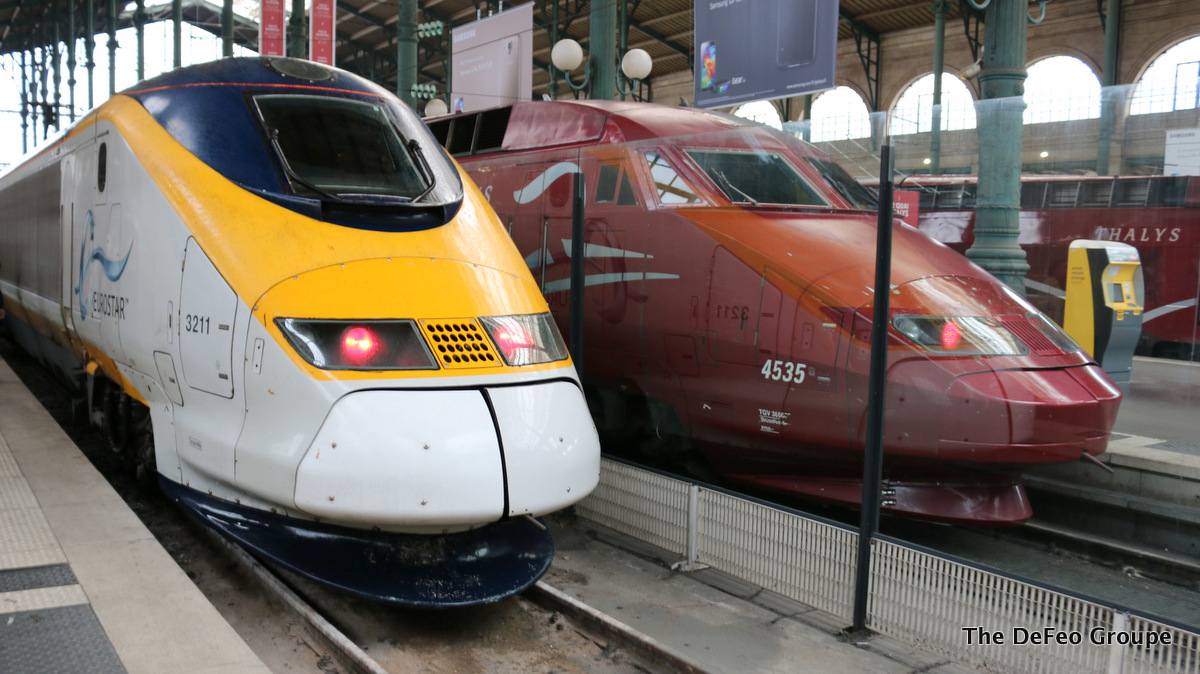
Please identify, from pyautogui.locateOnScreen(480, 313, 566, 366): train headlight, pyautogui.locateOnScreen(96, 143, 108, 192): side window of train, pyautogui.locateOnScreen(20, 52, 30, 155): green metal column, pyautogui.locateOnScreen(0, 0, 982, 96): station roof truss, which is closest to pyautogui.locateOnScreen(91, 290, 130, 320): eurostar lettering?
pyautogui.locateOnScreen(96, 143, 108, 192): side window of train

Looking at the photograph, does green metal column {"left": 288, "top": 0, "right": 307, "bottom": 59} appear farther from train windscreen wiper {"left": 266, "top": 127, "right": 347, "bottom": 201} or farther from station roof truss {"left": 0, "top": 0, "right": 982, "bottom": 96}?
train windscreen wiper {"left": 266, "top": 127, "right": 347, "bottom": 201}

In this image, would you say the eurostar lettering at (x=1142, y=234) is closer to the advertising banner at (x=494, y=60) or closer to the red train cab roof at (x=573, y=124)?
the red train cab roof at (x=573, y=124)

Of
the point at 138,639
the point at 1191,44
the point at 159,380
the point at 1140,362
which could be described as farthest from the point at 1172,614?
the point at 1191,44

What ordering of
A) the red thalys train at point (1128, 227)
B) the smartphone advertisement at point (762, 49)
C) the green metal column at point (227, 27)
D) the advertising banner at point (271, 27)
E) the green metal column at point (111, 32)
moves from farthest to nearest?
the green metal column at point (111, 32) → the green metal column at point (227, 27) → the advertising banner at point (271, 27) → the smartphone advertisement at point (762, 49) → the red thalys train at point (1128, 227)

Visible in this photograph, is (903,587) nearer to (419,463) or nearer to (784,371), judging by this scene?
(784,371)

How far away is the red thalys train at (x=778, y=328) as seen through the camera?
5094 millimetres

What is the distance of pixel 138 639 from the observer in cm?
362

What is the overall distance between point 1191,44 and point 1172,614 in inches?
930

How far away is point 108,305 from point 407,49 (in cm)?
1085

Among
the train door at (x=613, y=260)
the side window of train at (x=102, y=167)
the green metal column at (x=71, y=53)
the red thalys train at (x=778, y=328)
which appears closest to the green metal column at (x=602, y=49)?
the red thalys train at (x=778, y=328)

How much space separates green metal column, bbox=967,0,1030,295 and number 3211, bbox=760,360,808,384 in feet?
5.37

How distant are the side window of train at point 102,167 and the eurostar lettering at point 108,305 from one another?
67 centimetres

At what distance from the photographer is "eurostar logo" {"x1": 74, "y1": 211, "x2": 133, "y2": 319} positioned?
5.46m

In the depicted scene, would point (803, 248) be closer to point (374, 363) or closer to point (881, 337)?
point (881, 337)
